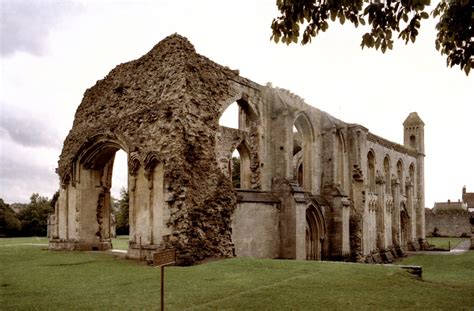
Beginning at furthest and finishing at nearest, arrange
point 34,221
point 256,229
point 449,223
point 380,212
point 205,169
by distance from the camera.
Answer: point 449,223 < point 34,221 < point 380,212 < point 256,229 < point 205,169

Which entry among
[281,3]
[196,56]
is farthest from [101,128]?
[281,3]

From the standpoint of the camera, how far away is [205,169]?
1369cm

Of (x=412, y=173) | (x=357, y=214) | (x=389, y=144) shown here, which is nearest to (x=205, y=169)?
(x=357, y=214)

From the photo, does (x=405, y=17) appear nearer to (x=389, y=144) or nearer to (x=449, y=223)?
(x=389, y=144)

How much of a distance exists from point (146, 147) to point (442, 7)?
32.4 ft

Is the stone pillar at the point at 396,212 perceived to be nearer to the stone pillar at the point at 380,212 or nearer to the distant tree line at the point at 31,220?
the stone pillar at the point at 380,212

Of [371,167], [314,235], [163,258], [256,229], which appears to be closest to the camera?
[163,258]

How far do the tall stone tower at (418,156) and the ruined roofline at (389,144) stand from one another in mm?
981

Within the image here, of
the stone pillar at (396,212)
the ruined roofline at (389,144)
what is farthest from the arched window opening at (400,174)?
the stone pillar at (396,212)

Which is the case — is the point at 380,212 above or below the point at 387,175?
below

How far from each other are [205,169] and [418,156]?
86.5ft

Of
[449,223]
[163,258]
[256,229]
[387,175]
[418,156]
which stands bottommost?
[449,223]

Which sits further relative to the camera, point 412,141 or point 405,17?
point 412,141

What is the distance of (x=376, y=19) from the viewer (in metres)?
5.74
